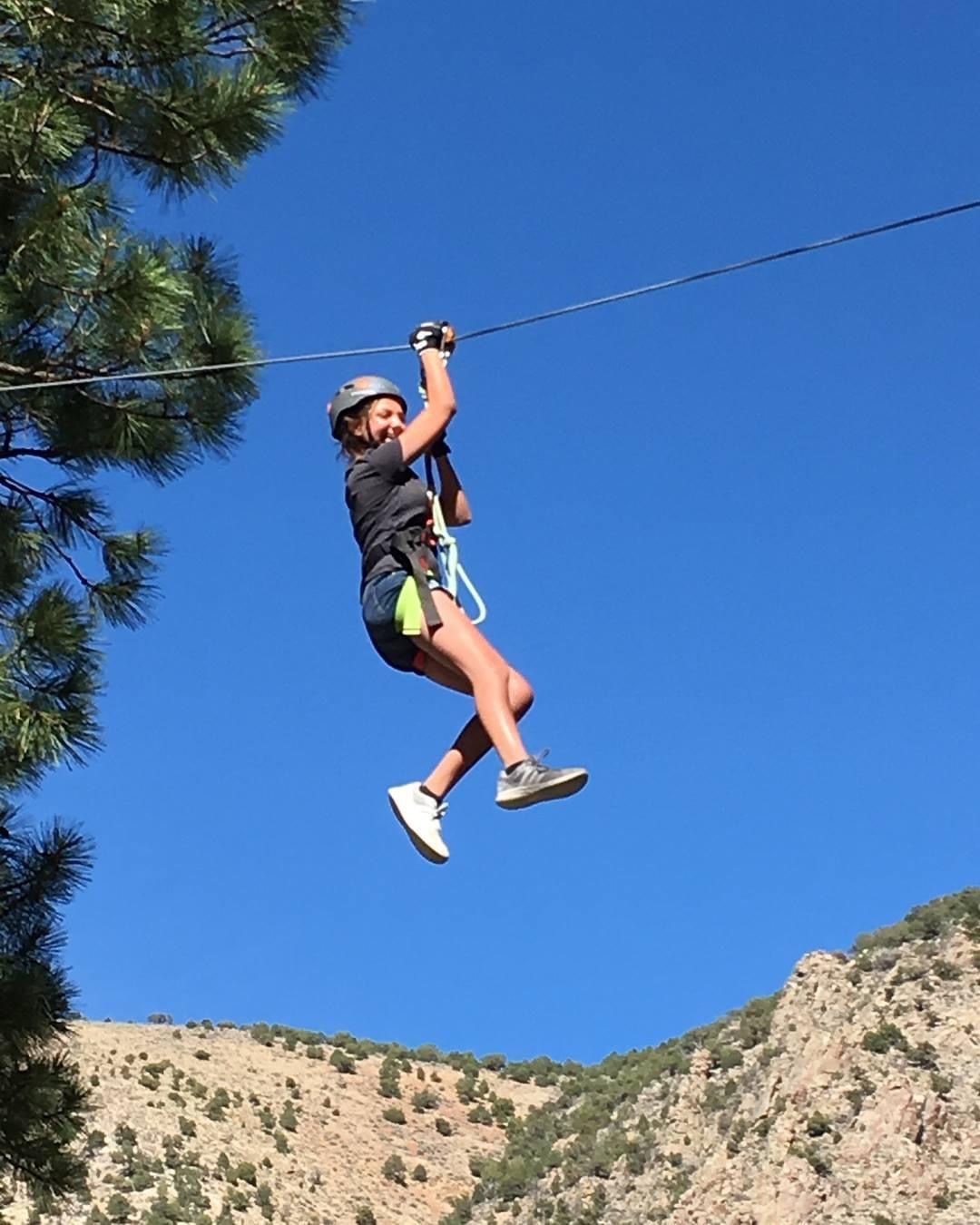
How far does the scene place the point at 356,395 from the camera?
4938mm

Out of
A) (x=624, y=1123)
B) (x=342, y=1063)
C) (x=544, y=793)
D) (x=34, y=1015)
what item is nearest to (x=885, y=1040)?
(x=624, y=1123)

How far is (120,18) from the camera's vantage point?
23.1ft

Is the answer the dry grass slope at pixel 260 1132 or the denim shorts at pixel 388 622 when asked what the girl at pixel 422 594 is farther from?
the dry grass slope at pixel 260 1132

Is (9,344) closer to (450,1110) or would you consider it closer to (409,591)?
(409,591)

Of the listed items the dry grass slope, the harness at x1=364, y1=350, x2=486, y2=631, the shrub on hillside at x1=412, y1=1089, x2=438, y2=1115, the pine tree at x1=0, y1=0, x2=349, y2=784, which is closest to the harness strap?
the harness at x1=364, y1=350, x2=486, y2=631

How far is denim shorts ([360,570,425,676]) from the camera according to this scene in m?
4.57

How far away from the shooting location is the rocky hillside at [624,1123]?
1246 inches

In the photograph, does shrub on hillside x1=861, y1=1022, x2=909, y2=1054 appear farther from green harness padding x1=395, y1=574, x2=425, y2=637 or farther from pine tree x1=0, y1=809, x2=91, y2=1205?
green harness padding x1=395, y1=574, x2=425, y2=637

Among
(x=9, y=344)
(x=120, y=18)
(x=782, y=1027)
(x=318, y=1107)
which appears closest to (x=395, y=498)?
(x=9, y=344)

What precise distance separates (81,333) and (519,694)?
3.35 metres

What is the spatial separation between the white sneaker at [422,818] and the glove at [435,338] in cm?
127

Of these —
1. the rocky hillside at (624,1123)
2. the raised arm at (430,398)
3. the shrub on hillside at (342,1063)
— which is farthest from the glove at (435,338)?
the shrub on hillside at (342,1063)

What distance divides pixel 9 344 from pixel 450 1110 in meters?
43.2

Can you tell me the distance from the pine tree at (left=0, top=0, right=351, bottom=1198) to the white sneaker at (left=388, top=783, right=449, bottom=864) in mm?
2875
